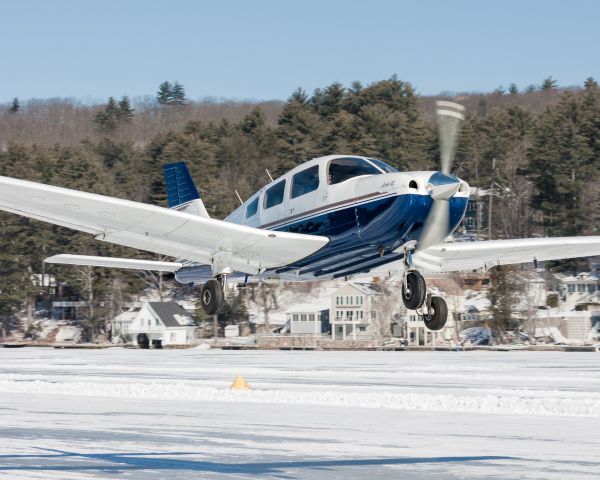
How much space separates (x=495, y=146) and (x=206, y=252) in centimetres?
10336

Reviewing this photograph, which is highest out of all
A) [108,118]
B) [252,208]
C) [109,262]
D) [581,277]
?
[108,118]

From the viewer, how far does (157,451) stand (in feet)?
Answer: 60.3

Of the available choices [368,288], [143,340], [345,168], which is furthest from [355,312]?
[345,168]

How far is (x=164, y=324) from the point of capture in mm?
90438

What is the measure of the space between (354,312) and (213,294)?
69.1 m

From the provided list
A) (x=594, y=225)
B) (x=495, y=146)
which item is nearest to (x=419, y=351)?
(x=594, y=225)

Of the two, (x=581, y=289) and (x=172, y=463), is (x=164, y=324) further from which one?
(x=172, y=463)

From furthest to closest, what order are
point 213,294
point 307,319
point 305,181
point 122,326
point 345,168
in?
point 122,326 → point 307,319 → point 213,294 → point 305,181 → point 345,168

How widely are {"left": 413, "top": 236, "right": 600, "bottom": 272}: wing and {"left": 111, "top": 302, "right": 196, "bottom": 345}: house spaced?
7051 centimetres

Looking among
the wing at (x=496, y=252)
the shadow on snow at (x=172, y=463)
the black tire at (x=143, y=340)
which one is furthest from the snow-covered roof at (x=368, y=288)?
the shadow on snow at (x=172, y=463)

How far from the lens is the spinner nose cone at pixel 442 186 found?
1692 centimetres

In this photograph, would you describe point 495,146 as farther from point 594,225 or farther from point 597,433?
point 597,433

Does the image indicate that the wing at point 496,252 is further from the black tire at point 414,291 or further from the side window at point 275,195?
the side window at point 275,195

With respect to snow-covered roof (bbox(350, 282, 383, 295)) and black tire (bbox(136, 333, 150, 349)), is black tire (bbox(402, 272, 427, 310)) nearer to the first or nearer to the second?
snow-covered roof (bbox(350, 282, 383, 295))
